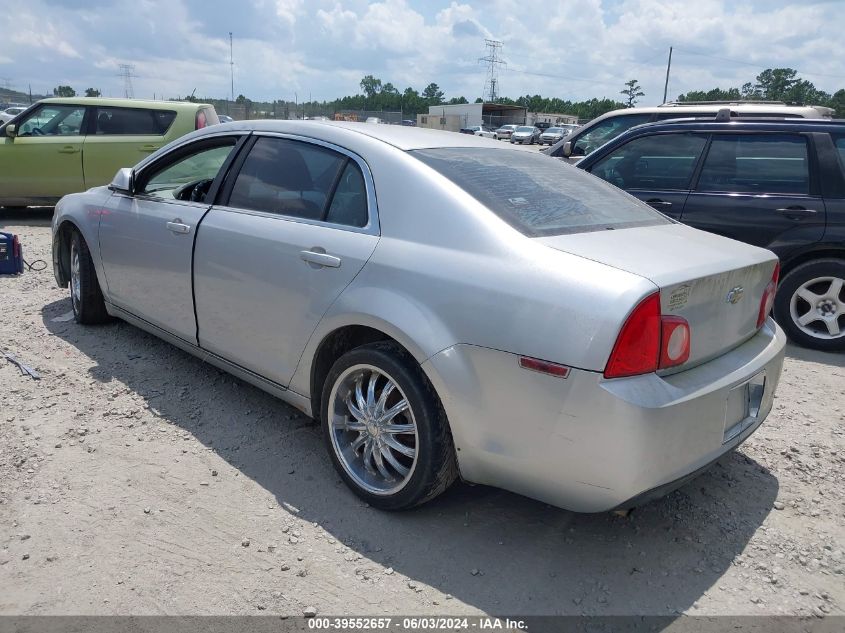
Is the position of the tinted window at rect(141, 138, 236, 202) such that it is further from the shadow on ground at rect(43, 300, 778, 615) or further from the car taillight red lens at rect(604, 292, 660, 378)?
the car taillight red lens at rect(604, 292, 660, 378)

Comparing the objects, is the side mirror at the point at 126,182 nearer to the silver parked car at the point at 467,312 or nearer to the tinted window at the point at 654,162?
the silver parked car at the point at 467,312

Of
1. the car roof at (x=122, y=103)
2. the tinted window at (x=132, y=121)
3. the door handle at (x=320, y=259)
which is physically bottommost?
the door handle at (x=320, y=259)

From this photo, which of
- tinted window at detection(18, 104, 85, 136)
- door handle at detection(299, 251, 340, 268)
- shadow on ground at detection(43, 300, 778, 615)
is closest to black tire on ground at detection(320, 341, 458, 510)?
shadow on ground at detection(43, 300, 778, 615)

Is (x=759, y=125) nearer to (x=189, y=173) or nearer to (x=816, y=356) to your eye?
(x=816, y=356)

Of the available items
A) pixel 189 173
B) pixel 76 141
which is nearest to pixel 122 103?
pixel 76 141

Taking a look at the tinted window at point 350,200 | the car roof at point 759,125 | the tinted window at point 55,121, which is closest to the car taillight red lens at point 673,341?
the tinted window at point 350,200

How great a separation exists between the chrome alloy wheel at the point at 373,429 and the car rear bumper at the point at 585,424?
0.31 metres

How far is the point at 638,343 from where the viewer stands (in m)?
2.30

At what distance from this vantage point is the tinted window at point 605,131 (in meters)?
8.90

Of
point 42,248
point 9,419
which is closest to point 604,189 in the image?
point 9,419

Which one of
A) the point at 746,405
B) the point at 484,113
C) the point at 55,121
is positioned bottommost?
the point at 746,405

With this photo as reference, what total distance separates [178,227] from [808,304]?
15.3ft

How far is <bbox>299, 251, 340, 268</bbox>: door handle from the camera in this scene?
303cm

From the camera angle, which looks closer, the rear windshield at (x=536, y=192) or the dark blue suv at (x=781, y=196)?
the rear windshield at (x=536, y=192)
